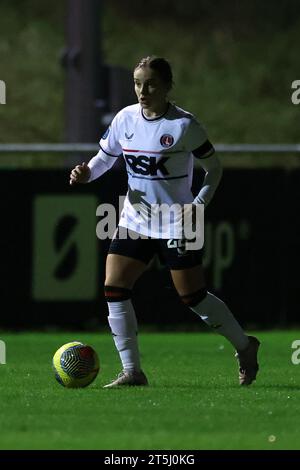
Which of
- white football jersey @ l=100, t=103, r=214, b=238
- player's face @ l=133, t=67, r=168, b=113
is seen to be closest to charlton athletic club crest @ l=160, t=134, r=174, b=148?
white football jersey @ l=100, t=103, r=214, b=238

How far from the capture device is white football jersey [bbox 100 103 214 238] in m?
9.58

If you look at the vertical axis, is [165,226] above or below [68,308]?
above

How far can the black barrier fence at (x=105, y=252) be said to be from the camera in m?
15.4

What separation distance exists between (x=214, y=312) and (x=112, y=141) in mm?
1386

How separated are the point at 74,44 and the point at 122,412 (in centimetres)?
913

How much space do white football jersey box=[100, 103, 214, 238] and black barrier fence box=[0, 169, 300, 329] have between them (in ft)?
18.6

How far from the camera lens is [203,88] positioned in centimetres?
3080

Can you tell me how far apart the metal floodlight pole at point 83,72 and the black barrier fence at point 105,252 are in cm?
120

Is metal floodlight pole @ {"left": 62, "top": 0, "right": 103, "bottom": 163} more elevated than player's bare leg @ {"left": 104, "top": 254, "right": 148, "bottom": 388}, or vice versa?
metal floodlight pole @ {"left": 62, "top": 0, "right": 103, "bottom": 163}

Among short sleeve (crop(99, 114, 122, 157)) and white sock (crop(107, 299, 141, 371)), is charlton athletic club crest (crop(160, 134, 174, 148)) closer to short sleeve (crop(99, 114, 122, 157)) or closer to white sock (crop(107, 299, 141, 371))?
short sleeve (crop(99, 114, 122, 157))

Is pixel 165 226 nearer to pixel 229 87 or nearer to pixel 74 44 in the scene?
pixel 74 44

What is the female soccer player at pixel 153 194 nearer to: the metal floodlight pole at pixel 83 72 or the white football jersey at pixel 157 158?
the white football jersey at pixel 157 158

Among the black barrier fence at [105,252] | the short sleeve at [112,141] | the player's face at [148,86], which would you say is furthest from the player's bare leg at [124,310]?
the black barrier fence at [105,252]

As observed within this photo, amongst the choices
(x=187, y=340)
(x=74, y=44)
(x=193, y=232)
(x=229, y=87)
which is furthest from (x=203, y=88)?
(x=193, y=232)
